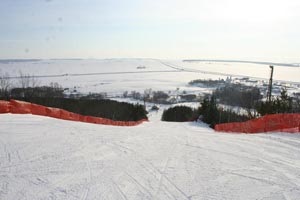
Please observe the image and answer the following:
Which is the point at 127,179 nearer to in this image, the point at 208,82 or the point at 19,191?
the point at 19,191

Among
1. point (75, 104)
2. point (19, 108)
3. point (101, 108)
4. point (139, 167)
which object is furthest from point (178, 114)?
→ point (139, 167)

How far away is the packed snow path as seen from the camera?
5742mm

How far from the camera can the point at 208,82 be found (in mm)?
123688

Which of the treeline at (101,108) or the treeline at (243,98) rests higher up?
the treeline at (243,98)

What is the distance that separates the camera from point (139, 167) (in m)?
7.20

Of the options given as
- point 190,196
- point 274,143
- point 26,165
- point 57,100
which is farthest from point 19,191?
point 57,100

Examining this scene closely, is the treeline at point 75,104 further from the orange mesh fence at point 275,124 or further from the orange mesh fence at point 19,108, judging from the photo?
the orange mesh fence at point 275,124

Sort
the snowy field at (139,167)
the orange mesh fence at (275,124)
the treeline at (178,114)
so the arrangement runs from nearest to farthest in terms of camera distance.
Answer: the snowy field at (139,167) < the orange mesh fence at (275,124) < the treeline at (178,114)

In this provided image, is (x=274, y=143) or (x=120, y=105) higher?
(x=274, y=143)

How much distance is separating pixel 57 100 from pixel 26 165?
5048 cm

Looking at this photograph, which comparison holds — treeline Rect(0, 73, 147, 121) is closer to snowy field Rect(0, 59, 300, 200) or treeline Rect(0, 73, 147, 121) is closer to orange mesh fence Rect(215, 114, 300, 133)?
orange mesh fence Rect(215, 114, 300, 133)

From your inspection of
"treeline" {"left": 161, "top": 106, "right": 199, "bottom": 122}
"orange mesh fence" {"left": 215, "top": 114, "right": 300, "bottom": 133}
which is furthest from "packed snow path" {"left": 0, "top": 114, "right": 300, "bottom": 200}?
"treeline" {"left": 161, "top": 106, "right": 199, "bottom": 122}

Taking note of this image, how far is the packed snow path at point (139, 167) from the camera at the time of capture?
18.8 feet

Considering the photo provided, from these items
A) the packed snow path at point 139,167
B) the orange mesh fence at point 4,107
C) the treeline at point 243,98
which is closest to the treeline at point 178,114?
the treeline at point 243,98
